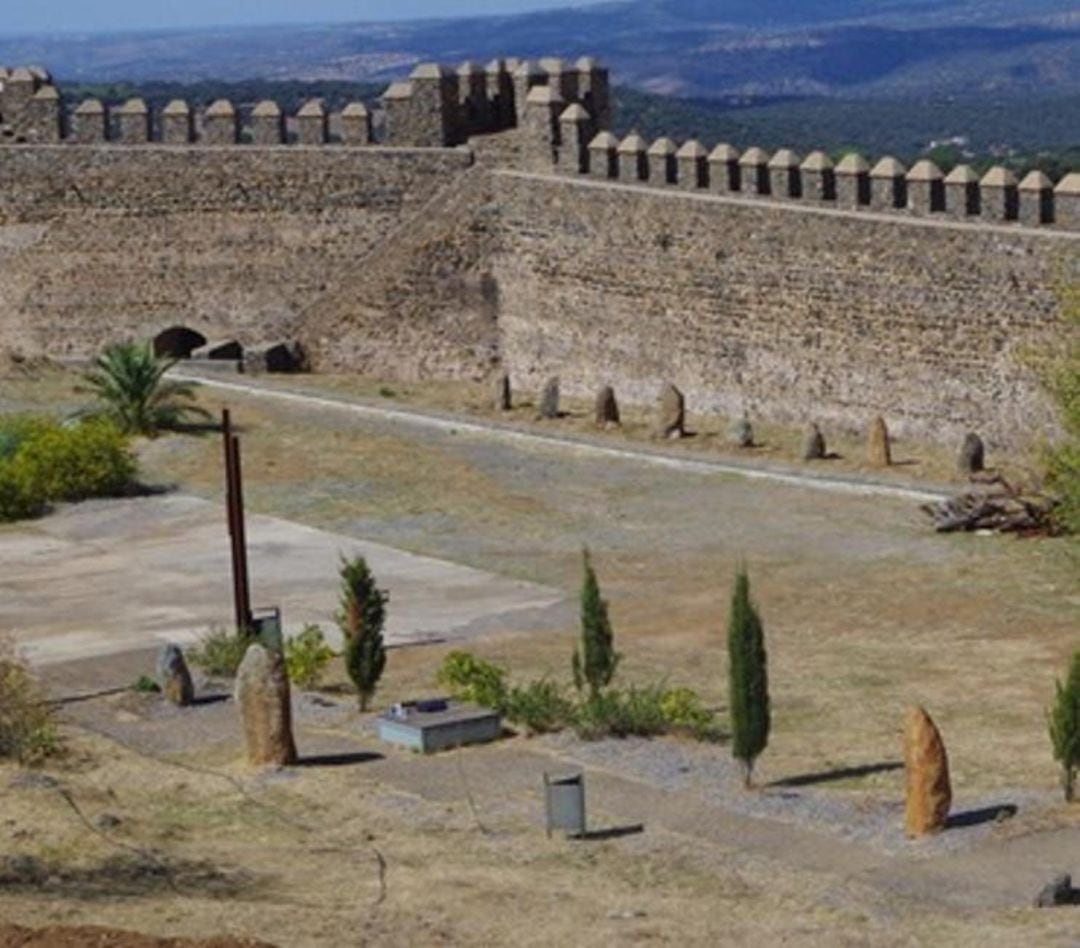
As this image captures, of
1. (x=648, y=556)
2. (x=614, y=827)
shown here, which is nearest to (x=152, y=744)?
(x=614, y=827)

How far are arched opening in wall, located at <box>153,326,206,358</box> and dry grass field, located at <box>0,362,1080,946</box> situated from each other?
4945mm

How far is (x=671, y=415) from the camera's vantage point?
3438 cm

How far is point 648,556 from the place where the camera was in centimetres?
2878

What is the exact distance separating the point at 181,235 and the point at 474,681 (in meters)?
18.1

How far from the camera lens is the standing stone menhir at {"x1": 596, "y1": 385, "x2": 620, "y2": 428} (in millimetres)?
35219

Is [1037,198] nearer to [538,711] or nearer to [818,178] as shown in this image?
[818,178]

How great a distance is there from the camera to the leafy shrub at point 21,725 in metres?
21.1

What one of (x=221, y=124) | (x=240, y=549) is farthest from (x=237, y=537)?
(x=221, y=124)

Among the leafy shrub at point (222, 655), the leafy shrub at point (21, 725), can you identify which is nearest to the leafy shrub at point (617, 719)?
the leafy shrub at point (222, 655)

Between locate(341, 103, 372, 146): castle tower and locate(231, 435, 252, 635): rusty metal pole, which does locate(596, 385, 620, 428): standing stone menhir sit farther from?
locate(231, 435, 252, 635): rusty metal pole

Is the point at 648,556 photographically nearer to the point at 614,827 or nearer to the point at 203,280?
the point at 614,827

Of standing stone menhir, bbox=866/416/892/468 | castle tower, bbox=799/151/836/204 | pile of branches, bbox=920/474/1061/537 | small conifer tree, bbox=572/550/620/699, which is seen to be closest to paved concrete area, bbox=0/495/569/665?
small conifer tree, bbox=572/550/620/699

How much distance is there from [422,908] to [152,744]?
510cm

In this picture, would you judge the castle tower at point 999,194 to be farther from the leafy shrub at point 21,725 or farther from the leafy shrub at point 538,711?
the leafy shrub at point 21,725
